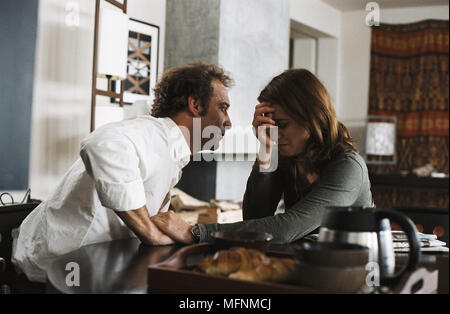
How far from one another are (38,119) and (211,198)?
1.52 meters

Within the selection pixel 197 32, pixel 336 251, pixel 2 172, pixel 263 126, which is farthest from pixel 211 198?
pixel 336 251

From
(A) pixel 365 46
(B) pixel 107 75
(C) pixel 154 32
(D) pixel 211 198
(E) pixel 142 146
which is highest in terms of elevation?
(A) pixel 365 46

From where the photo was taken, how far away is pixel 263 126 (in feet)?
5.55

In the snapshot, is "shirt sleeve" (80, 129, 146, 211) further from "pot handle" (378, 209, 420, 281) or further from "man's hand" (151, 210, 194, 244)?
"pot handle" (378, 209, 420, 281)

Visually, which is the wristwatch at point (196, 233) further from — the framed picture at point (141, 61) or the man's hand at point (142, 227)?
the framed picture at point (141, 61)

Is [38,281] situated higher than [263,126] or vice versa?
[263,126]

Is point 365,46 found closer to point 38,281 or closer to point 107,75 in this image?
point 107,75

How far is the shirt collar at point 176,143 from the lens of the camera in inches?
63.6

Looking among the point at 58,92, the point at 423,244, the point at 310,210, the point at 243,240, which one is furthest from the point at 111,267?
the point at 58,92

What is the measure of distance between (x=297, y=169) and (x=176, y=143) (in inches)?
17.3

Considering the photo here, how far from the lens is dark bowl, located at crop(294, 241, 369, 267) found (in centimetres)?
76

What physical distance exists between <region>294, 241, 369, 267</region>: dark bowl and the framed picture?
310cm

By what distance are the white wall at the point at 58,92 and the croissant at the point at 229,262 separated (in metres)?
2.39

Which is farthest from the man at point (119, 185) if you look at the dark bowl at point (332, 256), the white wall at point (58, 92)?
the white wall at point (58, 92)
